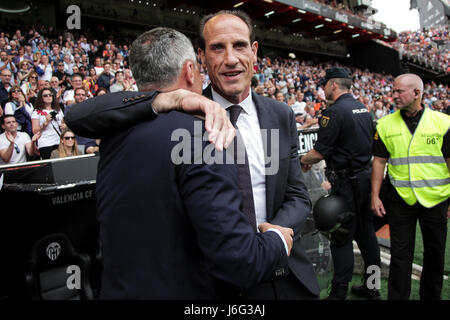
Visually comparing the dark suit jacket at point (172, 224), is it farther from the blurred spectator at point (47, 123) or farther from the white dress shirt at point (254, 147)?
the blurred spectator at point (47, 123)

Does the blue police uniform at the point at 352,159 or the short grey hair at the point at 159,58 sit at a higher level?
the short grey hair at the point at 159,58

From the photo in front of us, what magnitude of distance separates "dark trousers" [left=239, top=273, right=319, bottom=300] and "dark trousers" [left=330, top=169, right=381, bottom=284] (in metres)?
1.87

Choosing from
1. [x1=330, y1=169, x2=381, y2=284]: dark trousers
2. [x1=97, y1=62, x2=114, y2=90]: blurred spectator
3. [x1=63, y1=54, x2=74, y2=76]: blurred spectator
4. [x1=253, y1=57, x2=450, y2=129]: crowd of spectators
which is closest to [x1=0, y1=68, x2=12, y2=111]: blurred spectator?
[x1=97, y1=62, x2=114, y2=90]: blurred spectator

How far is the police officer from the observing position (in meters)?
3.30

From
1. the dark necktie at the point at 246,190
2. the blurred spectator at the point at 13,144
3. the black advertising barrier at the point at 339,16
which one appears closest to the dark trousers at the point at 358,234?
the dark necktie at the point at 246,190

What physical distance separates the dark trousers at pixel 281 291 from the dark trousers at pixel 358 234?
1869 mm

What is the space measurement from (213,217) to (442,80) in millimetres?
37023

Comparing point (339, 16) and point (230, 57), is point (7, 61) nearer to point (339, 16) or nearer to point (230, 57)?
point (230, 57)

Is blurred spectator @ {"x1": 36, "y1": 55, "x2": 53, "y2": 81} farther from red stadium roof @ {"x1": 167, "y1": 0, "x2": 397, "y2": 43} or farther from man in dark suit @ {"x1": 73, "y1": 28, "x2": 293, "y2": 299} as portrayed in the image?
red stadium roof @ {"x1": 167, "y1": 0, "x2": 397, "y2": 43}

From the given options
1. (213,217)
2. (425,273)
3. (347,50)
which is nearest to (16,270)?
(213,217)

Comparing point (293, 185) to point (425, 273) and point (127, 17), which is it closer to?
point (425, 273)

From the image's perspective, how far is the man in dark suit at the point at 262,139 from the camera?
1.46m

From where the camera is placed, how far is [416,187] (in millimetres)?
2797

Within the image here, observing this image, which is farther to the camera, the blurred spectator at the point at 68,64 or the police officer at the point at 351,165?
the blurred spectator at the point at 68,64
